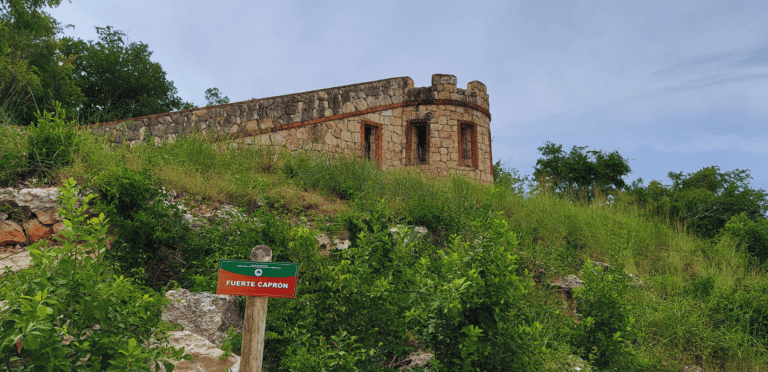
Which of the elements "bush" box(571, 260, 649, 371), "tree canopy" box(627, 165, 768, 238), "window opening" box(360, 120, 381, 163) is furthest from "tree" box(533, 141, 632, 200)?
"bush" box(571, 260, 649, 371)

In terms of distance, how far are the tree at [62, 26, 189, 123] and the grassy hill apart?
1506cm

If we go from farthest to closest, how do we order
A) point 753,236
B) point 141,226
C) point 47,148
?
point 753,236 → point 47,148 → point 141,226

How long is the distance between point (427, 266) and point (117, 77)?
72.1 ft

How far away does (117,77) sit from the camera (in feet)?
68.9

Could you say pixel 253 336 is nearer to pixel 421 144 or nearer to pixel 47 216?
pixel 47 216

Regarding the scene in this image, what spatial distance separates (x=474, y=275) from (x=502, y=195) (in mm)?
6651

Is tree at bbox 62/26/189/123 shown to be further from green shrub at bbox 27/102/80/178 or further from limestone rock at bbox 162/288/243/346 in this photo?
limestone rock at bbox 162/288/243/346

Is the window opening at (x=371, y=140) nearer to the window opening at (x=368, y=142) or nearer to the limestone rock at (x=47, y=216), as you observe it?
the window opening at (x=368, y=142)

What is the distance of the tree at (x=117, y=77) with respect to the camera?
20.6m

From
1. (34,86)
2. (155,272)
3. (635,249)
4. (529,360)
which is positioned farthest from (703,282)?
(34,86)

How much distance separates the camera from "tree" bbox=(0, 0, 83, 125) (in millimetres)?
11531

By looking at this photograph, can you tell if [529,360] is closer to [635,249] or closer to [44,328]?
[44,328]

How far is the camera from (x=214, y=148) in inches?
336

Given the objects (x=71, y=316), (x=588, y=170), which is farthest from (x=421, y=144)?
(x=71, y=316)
